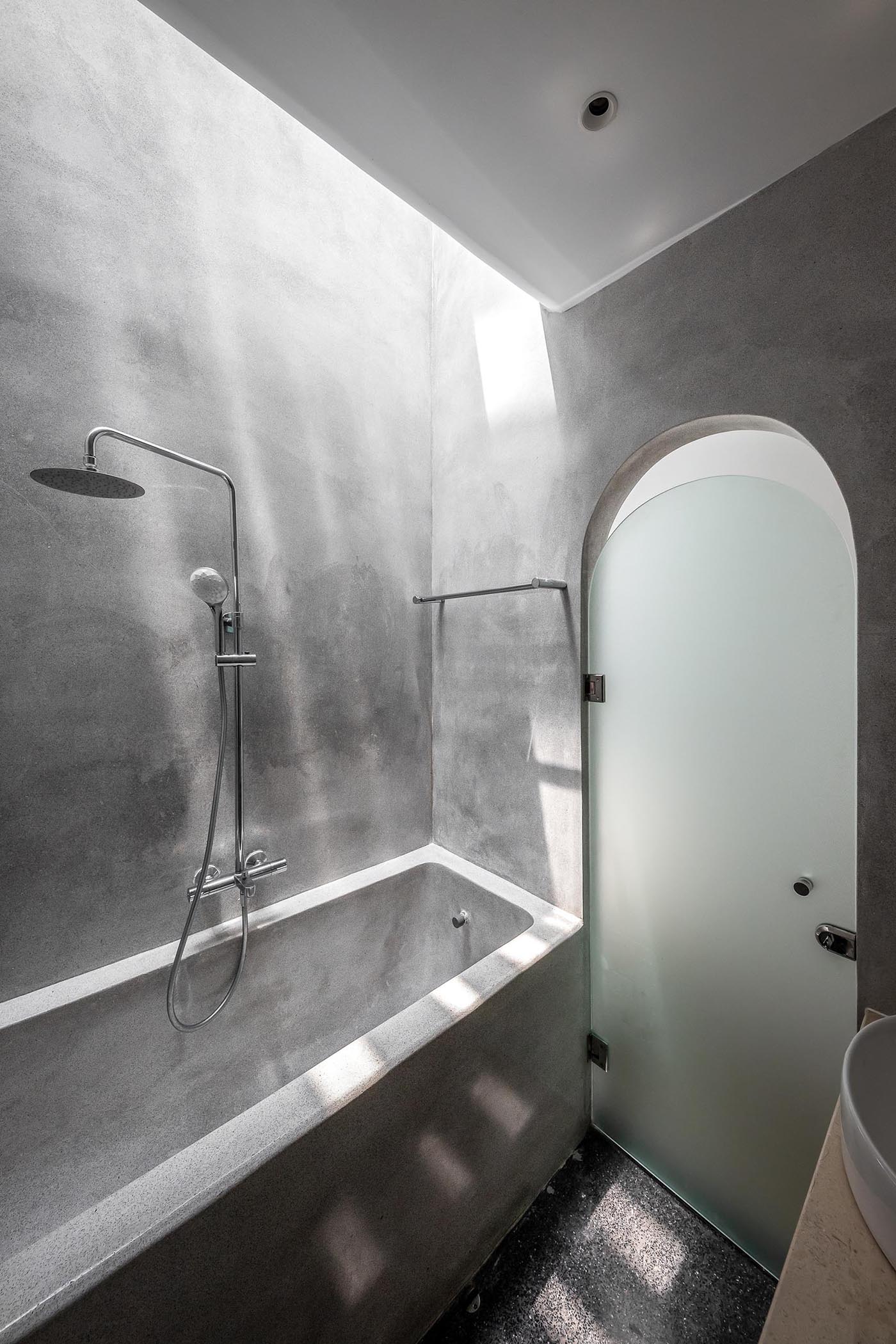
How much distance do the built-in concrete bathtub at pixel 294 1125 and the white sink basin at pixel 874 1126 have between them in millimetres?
764

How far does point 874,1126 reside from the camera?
0.73 meters

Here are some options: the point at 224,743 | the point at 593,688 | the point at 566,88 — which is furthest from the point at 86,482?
the point at 593,688

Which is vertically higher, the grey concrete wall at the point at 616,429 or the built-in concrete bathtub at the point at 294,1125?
the grey concrete wall at the point at 616,429

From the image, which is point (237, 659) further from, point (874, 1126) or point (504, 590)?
point (874, 1126)

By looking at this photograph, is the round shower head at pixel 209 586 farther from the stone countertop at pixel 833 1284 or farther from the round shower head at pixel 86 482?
the stone countertop at pixel 833 1284

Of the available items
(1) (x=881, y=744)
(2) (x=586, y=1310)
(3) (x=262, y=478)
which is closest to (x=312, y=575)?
(3) (x=262, y=478)

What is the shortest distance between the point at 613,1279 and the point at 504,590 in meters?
1.86

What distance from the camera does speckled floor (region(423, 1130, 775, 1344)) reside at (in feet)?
3.92

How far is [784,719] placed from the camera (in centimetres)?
125

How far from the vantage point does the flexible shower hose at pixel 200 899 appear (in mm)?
1421

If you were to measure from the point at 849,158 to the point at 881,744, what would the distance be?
1.25 metres

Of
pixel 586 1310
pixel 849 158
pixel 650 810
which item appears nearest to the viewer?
pixel 849 158

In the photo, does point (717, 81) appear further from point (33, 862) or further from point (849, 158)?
point (33, 862)

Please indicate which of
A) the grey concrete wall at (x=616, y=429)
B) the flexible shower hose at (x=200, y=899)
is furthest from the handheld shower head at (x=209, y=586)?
the grey concrete wall at (x=616, y=429)
